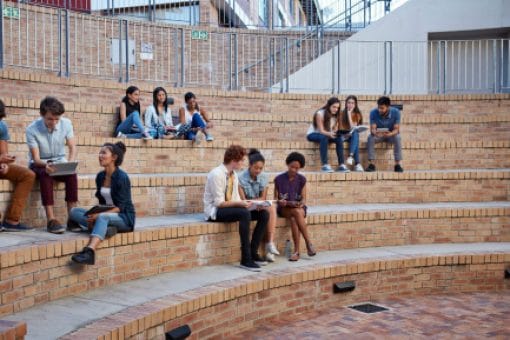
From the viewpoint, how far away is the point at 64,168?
6.95m

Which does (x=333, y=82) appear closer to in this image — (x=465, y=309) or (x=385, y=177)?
(x=385, y=177)

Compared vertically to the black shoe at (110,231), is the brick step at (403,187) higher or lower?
higher

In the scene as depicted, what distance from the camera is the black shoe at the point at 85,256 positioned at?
19.6 feet

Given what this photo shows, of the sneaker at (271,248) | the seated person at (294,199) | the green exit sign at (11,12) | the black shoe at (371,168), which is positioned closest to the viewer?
the sneaker at (271,248)

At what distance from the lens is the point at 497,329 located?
6762mm

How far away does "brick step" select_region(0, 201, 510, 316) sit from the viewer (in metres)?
5.62

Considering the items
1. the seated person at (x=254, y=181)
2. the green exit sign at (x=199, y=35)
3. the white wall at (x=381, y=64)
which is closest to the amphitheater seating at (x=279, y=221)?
the seated person at (x=254, y=181)

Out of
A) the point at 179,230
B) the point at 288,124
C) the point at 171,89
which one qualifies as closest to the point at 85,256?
the point at 179,230

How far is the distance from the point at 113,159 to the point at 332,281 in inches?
110

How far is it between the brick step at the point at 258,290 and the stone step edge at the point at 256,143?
2563mm

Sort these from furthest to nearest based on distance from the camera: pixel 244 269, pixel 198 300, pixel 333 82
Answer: pixel 333 82 < pixel 244 269 < pixel 198 300

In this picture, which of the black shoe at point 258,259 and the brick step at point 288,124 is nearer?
the black shoe at point 258,259

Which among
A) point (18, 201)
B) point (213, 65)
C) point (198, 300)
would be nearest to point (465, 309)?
point (198, 300)

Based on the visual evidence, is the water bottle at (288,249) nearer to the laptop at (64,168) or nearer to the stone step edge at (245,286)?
the stone step edge at (245,286)
